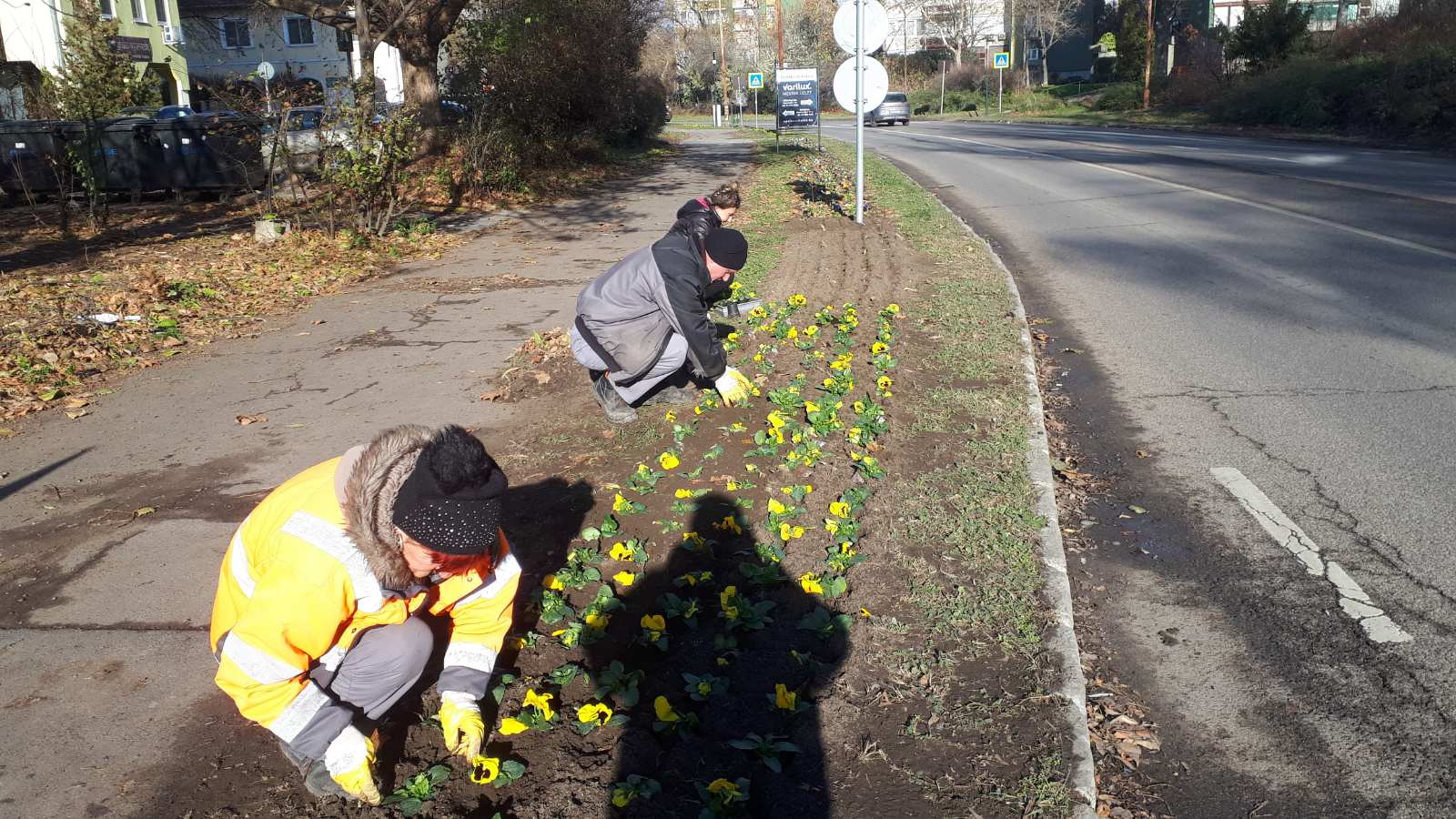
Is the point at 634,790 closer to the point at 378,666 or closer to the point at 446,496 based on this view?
the point at 378,666

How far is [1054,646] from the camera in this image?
3.56 metres

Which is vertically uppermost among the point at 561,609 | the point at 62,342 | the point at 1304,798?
the point at 62,342

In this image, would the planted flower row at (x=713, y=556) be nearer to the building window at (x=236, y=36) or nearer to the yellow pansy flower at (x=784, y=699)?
the yellow pansy flower at (x=784, y=699)

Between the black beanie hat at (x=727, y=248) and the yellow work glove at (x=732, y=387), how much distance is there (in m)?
Result: 0.75

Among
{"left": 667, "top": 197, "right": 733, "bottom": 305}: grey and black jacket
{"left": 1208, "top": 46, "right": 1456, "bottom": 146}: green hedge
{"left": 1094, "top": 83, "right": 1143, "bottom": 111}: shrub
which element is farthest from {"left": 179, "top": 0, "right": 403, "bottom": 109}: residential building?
{"left": 667, "top": 197, "right": 733, "bottom": 305}: grey and black jacket

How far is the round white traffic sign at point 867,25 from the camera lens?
42.7 ft

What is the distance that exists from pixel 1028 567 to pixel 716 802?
191 centimetres

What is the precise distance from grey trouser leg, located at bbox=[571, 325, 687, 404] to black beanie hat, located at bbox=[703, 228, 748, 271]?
61cm

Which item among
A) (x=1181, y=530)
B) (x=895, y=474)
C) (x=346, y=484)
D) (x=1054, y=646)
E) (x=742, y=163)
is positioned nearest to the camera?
(x=346, y=484)

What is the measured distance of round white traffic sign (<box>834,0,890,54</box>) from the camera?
512 inches

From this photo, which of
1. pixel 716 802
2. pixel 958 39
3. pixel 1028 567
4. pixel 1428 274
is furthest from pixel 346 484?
pixel 958 39

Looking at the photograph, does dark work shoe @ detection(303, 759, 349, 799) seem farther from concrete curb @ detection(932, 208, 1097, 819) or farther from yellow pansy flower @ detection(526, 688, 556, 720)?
concrete curb @ detection(932, 208, 1097, 819)

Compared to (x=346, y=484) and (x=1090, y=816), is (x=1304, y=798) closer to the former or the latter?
(x=1090, y=816)

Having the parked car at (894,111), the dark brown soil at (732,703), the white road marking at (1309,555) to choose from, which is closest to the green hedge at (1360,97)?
the parked car at (894,111)
